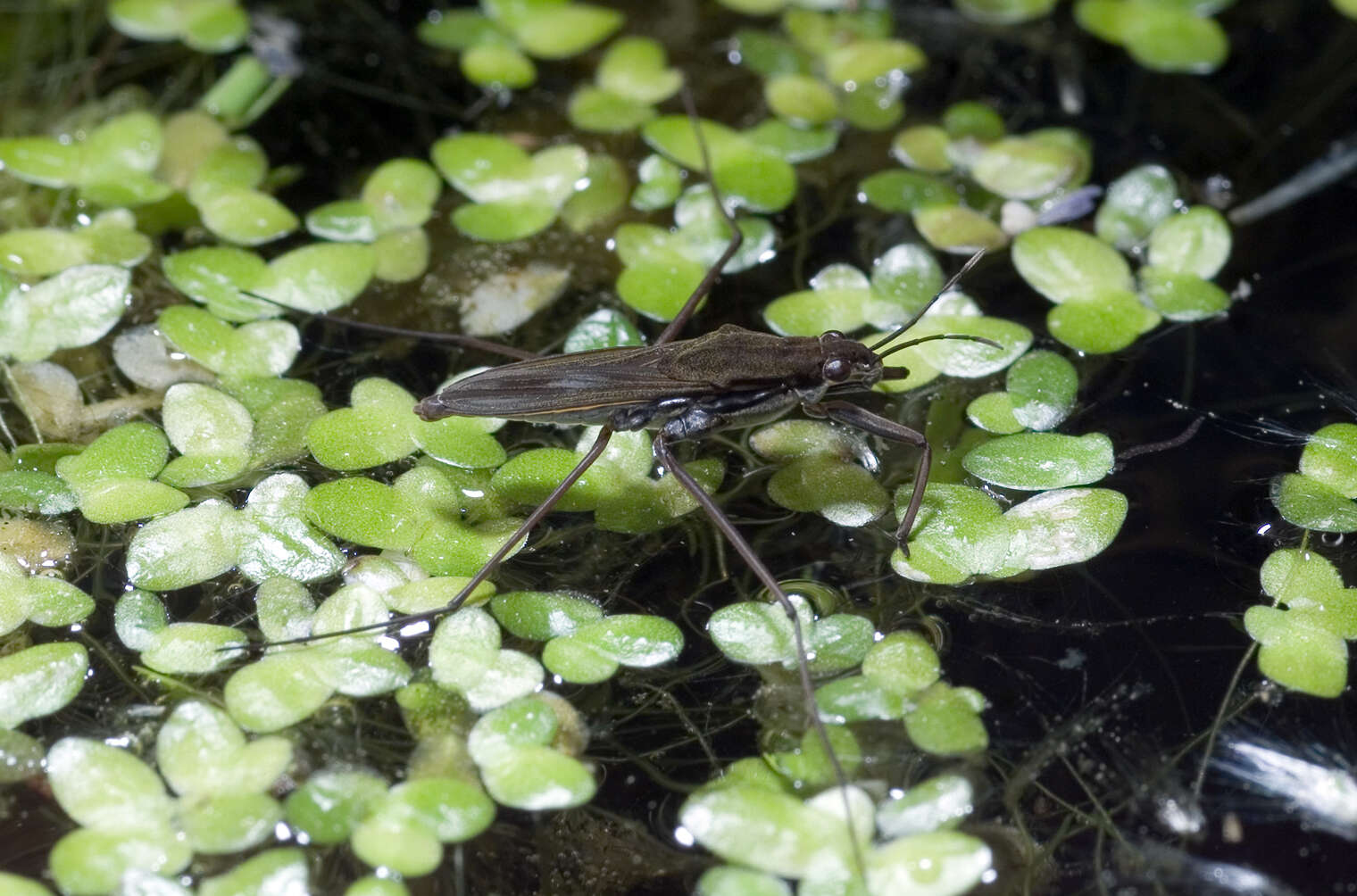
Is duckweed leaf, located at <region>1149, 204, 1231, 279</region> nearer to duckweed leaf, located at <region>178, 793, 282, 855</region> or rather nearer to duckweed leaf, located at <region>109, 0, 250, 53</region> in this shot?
duckweed leaf, located at <region>178, 793, 282, 855</region>

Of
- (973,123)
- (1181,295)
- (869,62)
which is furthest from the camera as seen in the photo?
(869,62)

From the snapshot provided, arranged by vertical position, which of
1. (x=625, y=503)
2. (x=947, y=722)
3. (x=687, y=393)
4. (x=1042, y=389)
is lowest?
(x=947, y=722)

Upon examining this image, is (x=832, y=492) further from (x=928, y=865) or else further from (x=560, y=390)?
(x=928, y=865)

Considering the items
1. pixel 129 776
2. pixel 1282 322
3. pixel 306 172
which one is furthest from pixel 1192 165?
pixel 129 776

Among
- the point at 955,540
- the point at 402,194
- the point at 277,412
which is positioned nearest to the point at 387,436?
the point at 277,412

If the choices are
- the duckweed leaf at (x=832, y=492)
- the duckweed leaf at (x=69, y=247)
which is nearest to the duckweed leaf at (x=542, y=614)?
the duckweed leaf at (x=832, y=492)

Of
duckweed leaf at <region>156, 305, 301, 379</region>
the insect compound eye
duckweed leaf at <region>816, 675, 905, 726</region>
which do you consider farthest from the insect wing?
duckweed leaf at <region>816, 675, 905, 726</region>

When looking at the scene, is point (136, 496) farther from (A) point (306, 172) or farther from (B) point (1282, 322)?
(B) point (1282, 322)
